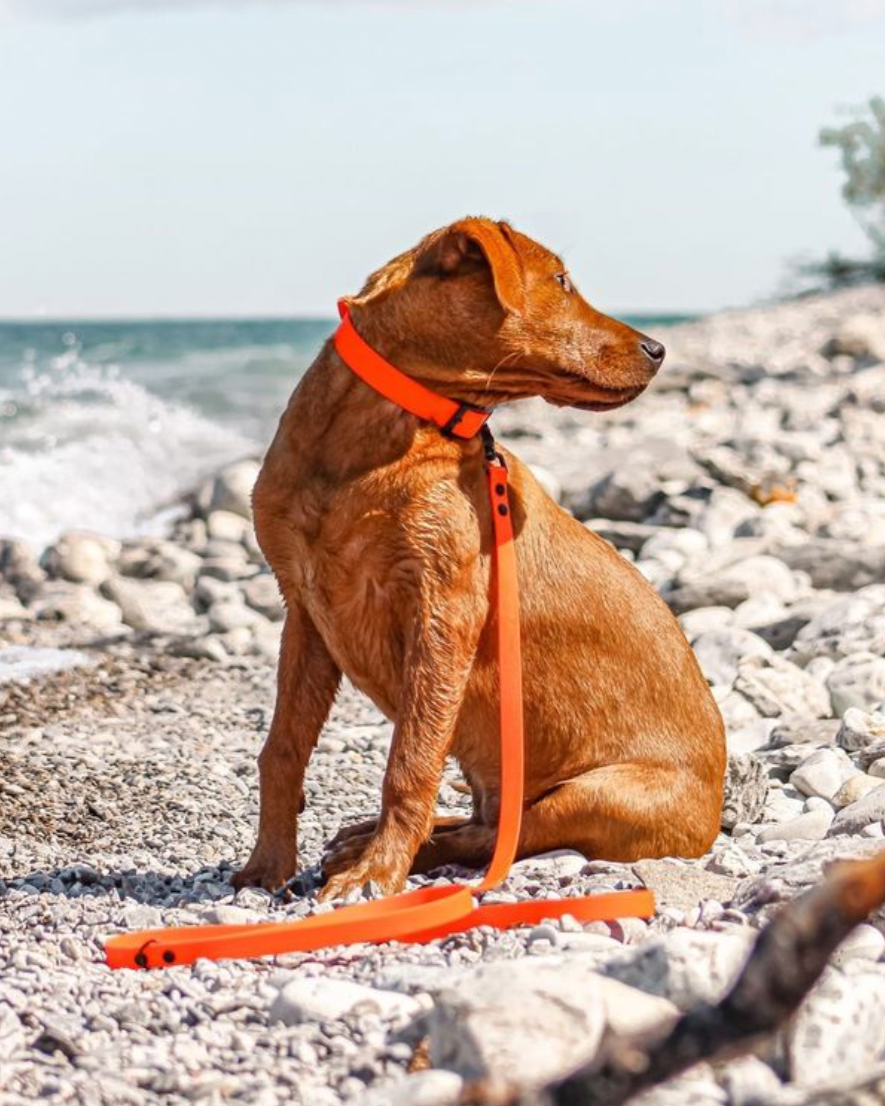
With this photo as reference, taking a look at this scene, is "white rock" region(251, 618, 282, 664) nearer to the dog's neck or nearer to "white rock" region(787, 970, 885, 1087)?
the dog's neck

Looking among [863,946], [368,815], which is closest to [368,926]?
[863,946]

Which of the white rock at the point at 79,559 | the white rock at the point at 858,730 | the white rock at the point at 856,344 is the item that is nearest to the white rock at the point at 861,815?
the white rock at the point at 858,730

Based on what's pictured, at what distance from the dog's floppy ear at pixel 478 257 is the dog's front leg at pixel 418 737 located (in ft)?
2.76

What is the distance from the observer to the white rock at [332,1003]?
344cm

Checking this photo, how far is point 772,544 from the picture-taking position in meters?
9.77

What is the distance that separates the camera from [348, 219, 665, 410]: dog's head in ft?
14.9

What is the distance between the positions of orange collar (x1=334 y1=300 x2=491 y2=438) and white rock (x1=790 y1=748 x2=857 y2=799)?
1908mm

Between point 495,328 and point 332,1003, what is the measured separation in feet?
6.27

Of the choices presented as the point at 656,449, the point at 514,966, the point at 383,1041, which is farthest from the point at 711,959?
the point at 656,449

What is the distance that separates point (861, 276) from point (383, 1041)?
153 feet

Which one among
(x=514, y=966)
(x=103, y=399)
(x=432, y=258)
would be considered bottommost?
(x=103, y=399)

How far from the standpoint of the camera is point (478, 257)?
4.56 meters

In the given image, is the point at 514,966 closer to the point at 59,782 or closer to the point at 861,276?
the point at 59,782

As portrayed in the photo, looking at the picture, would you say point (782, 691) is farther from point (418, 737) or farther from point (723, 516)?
point (723, 516)
